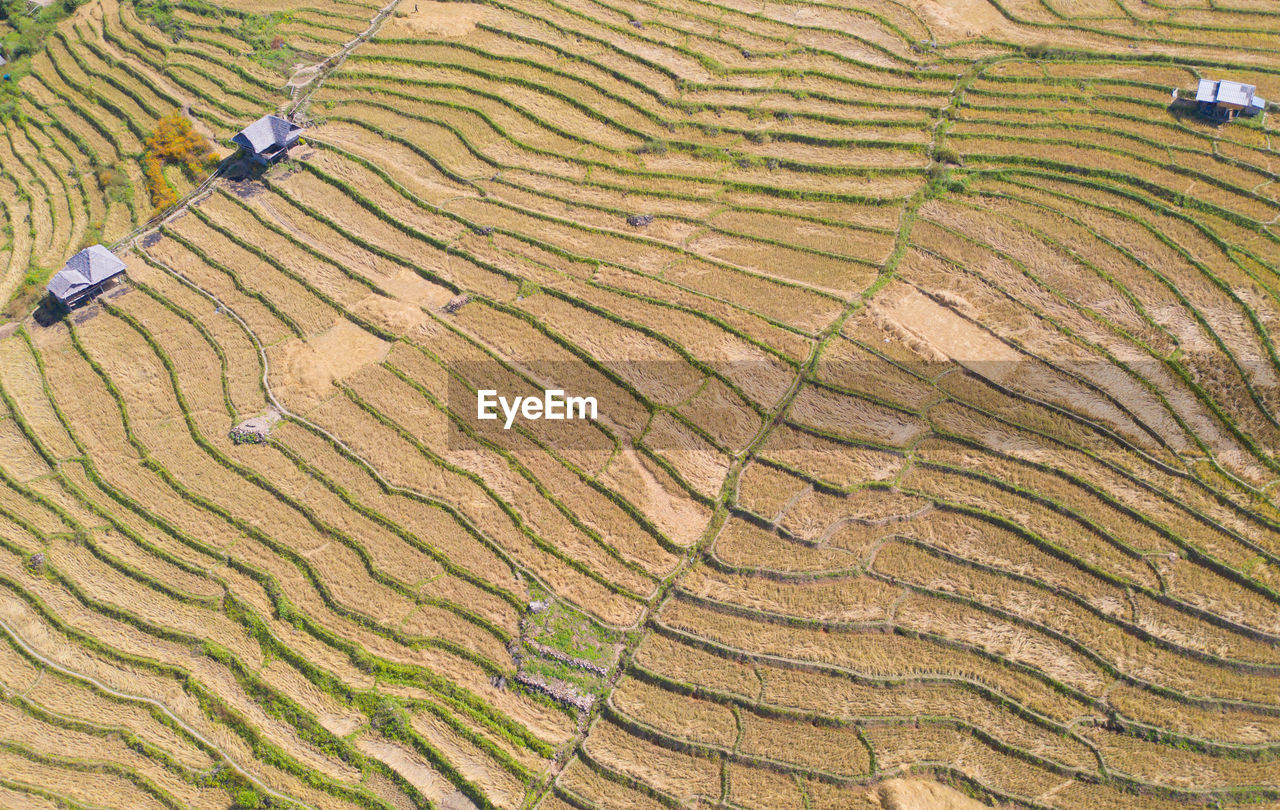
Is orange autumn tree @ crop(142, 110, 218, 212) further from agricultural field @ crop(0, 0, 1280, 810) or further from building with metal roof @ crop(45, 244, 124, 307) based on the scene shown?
building with metal roof @ crop(45, 244, 124, 307)

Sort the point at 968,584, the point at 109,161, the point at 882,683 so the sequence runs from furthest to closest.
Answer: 1. the point at 109,161
2. the point at 968,584
3. the point at 882,683

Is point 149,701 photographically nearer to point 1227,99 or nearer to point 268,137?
point 268,137

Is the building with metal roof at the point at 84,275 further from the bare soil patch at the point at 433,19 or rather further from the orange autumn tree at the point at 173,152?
the bare soil patch at the point at 433,19

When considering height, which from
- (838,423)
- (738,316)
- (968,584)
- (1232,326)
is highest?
(1232,326)

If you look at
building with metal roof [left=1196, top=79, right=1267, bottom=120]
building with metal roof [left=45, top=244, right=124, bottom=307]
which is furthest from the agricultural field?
building with metal roof [left=45, top=244, right=124, bottom=307]

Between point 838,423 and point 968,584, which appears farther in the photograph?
point 838,423

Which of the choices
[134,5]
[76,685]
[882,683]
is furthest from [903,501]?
[134,5]

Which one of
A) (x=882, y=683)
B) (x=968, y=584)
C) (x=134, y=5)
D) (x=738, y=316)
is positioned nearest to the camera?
(x=882, y=683)

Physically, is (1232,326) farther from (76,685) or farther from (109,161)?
(109,161)
